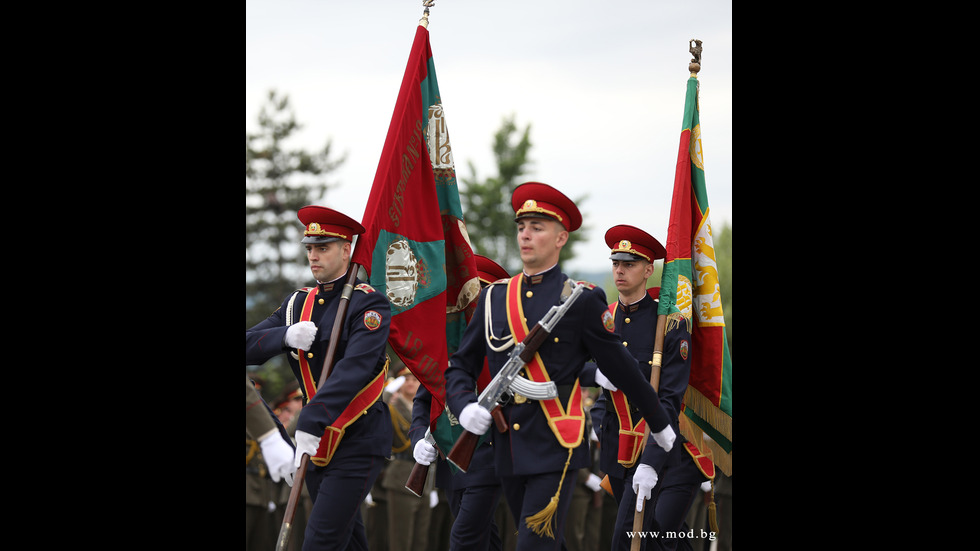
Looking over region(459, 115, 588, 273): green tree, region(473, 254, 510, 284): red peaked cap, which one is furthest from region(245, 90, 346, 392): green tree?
region(473, 254, 510, 284): red peaked cap

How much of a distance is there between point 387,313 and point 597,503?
6.74 meters

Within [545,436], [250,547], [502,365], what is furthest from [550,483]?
[250,547]

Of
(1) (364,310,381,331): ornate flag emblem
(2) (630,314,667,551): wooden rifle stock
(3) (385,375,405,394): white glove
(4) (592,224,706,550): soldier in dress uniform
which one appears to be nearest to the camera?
(1) (364,310,381,331): ornate flag emblem

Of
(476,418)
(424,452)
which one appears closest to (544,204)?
(476,418)

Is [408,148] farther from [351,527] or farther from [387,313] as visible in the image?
[351,527]

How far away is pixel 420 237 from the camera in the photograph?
6898 mm

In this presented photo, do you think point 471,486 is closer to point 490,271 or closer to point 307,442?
point 307,442

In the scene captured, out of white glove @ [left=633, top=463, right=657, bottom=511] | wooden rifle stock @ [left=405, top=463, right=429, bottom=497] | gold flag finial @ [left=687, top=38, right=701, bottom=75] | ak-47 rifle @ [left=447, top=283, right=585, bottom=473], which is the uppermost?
gold flag finial @ [left=687, top=38, right=701, bottom=75]

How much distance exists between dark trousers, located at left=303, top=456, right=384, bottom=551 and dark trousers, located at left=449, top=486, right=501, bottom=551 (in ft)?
2.31

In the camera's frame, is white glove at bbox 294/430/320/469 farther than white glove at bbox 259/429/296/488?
No

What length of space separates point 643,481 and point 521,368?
1.80 m

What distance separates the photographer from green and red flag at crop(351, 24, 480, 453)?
6.63 meters

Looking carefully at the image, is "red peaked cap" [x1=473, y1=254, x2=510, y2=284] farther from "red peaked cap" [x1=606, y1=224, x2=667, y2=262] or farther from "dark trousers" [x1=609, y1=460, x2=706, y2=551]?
"dark trousers" [x1=609, y1=460, x2=706, y2=551]

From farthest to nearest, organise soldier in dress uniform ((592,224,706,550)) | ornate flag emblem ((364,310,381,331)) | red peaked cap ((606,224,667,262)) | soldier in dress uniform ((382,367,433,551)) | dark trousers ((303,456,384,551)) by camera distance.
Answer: soldier in dress uniform ((382,367,433,551)) < red peaked cap ((606,224,667,262)) < soldier in dress uniform ((592,224,706,550)) < ornate flag emblem ((364,310,381,331)) < dark trousers ((303,456,384,551))
